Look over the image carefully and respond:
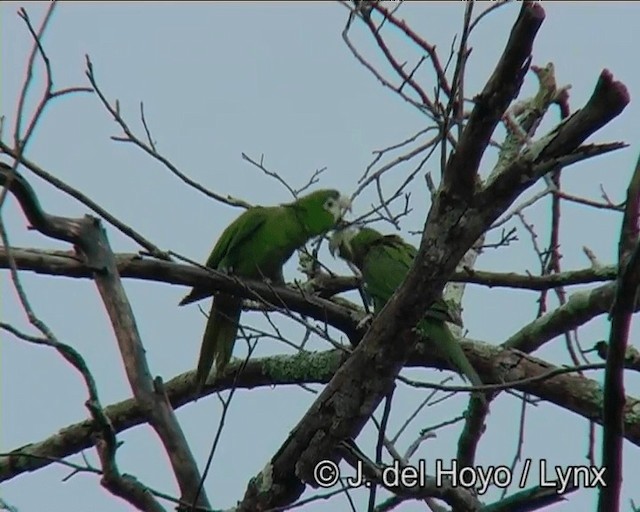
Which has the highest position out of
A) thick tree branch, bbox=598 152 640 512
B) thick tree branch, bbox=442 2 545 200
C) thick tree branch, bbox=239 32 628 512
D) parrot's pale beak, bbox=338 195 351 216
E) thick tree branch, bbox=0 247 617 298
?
parrot's pale beak, bbox=338 195 351 216

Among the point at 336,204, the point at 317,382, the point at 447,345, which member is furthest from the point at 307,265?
the point at 447,345

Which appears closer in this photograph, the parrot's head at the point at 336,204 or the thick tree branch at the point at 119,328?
the thick tree branch at the point at 119,328

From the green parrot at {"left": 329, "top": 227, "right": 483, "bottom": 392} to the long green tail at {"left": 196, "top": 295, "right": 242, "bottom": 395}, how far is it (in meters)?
0.67

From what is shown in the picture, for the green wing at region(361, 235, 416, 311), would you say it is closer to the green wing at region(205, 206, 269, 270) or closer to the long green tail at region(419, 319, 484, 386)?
the long green tail at region(419, 319, 484, 386)

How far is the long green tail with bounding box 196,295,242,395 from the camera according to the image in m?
4.58

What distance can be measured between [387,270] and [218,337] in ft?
2.94

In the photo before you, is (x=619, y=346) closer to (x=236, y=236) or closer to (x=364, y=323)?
(x=364, y=323)

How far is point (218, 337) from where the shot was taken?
4.68m

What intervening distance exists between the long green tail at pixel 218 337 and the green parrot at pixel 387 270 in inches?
26.5

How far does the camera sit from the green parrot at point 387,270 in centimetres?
398

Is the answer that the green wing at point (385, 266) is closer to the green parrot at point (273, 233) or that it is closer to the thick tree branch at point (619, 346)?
the green parrot at point (273, 233)

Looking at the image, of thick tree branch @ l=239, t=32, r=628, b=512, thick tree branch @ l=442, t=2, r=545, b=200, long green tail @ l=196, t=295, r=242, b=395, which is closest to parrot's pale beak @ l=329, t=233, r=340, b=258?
long green tail @ l=196, t=295, r=242, b=395

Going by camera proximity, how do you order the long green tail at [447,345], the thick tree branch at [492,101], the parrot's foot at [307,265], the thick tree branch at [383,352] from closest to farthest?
the thick tree branch at [492,101], the thick tree branch at [383,352], the long green tail at [447,345], the parrot's foot at [307,265]

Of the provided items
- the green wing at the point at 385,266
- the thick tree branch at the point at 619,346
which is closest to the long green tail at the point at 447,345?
the green wing at the point at 385,266
